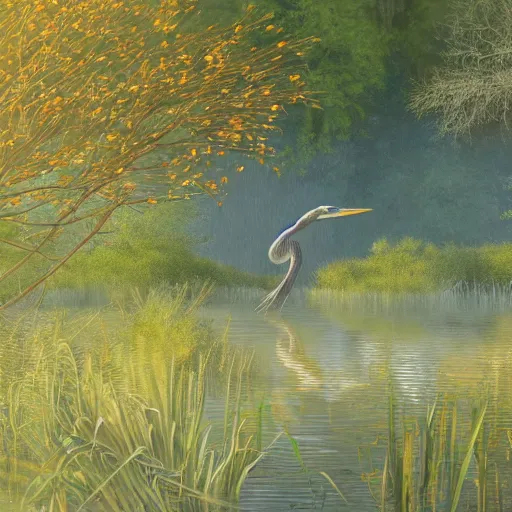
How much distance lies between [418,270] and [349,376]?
10854 millimetres

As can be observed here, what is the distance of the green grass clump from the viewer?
65.7 feet

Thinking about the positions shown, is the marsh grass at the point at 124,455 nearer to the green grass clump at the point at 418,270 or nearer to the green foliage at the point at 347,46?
the green grass clump at the point at 418,270

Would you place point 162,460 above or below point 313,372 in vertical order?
above

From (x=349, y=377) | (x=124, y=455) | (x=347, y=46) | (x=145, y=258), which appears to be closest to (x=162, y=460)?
(x=124, y=455)

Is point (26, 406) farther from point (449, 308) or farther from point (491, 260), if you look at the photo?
point (491, 260)

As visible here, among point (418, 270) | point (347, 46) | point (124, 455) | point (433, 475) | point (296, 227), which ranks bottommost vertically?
point (433, 475)

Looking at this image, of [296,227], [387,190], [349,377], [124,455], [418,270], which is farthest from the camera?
[387,190]

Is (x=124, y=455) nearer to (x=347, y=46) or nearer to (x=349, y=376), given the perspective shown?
(x=349, y=376)

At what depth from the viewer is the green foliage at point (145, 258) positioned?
19.7 m

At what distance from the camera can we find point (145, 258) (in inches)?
794

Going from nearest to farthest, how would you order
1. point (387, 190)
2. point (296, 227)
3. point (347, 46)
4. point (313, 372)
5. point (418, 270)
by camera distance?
point (313, 372) < point (296, 227) < point (418, 270) < point (347, 46) < point (387, 190)

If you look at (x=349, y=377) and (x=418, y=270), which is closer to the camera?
(x=349, y=377)

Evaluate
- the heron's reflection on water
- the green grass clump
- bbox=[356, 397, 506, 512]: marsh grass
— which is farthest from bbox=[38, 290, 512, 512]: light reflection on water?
the green grass clump

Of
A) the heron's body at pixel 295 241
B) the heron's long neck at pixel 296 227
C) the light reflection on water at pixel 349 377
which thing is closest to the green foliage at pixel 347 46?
the heron's body at pixel 295 241
